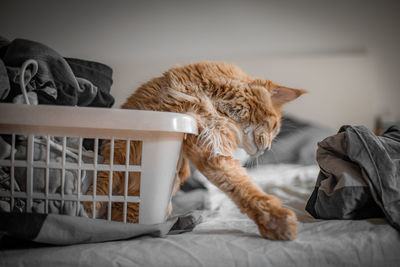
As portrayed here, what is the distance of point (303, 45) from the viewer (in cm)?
204

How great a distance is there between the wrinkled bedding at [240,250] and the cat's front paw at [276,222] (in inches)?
0.5

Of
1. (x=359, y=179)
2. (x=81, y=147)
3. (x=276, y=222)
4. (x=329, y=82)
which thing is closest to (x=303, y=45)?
(x=329, y=82)

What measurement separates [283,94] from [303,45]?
1389mm

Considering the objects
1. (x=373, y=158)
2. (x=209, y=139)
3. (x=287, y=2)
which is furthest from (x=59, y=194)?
(x=287, y=2)

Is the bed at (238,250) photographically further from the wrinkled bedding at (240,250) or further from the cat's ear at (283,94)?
the cat's ear at (283,94)

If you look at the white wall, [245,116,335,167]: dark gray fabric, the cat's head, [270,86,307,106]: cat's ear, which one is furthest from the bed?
the white wall

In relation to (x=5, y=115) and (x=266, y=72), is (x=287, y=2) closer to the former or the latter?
(x=266, y=72)

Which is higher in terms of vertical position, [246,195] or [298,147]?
[246,195]

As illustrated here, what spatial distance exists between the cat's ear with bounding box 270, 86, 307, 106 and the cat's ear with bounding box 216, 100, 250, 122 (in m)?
0.14

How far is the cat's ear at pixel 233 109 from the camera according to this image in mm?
720

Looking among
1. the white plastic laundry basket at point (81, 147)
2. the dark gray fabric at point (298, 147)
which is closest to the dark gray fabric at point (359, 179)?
the white plastic laundry basket at point (81, 147)

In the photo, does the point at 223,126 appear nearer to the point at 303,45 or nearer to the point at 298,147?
the point at 298,147

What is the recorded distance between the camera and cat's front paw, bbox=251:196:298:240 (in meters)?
0.53

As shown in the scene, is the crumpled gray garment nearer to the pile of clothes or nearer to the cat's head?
the pile of clothes
